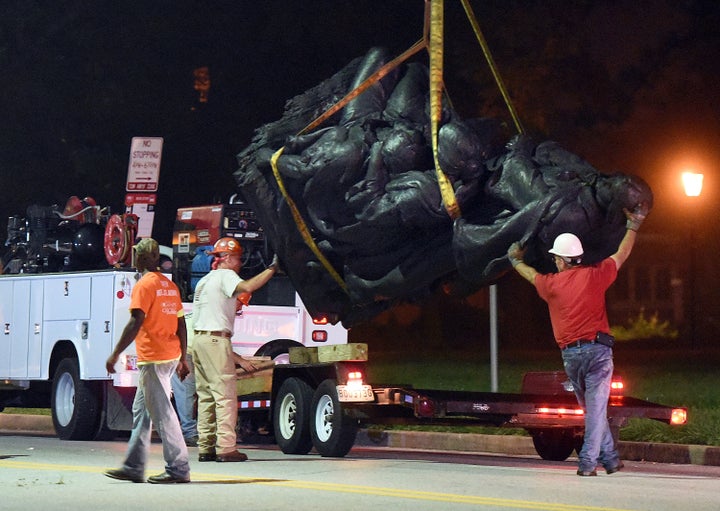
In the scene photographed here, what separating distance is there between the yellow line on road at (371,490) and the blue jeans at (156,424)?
34 cm

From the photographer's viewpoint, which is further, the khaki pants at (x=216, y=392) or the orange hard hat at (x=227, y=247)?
the orange hard hat at (x=227, y=247)

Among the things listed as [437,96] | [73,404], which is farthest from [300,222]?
[73,404]

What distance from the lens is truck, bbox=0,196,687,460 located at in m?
14.8

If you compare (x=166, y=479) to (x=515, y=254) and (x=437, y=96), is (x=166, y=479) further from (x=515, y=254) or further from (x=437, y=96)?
(x=437, y=96)

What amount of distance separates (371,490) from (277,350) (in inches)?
280

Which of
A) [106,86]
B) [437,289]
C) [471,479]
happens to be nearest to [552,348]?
[106,86]

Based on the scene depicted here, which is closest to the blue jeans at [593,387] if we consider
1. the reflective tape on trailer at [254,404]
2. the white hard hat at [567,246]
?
the white hard hat at [567,246]

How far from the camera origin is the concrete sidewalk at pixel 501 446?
15.4 meters

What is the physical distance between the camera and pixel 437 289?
1523cm

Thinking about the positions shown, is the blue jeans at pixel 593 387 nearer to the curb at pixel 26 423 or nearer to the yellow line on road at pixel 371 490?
the yellow line on road at pixel 371 490

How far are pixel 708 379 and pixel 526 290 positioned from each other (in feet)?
58.8

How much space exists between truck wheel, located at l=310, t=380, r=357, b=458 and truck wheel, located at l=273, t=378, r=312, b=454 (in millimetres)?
139

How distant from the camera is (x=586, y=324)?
12.6 meters

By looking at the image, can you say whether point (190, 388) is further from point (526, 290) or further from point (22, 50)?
point (526, 290)
